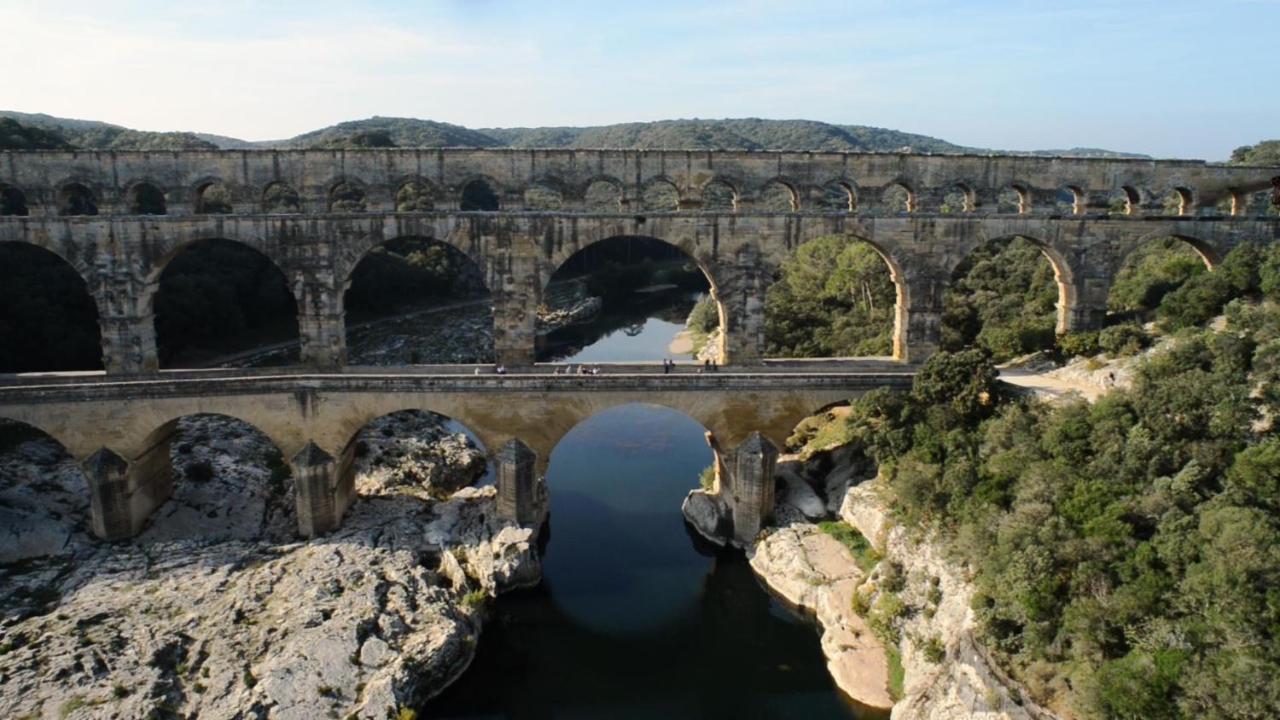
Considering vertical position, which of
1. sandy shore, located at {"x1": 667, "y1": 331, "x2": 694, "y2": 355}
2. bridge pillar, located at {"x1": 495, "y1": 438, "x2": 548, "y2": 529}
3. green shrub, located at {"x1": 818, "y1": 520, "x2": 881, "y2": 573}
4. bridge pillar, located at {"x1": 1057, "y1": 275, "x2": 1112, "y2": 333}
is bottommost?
green shrub, located at {"x1": 818, "y1": 520, "x2": 881, "y2": 573}

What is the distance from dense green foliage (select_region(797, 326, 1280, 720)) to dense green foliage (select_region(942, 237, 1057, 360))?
521cm

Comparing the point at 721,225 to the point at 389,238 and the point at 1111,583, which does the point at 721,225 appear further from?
the point at 1111,583

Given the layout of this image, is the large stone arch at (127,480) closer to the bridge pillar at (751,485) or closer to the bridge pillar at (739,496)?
the bridge pillar at (739,496)

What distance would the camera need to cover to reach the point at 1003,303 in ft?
99.6

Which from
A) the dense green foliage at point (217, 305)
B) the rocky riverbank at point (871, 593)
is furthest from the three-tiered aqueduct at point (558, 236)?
the dense green foliage at point (217, 305)

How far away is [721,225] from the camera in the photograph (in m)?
24.8

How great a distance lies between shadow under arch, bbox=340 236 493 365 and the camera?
41.6 m

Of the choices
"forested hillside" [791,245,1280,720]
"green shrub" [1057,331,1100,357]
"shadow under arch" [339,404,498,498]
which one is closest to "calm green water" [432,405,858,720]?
"forested hillside" [791,245,1280,720]

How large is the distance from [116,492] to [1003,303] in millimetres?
28158

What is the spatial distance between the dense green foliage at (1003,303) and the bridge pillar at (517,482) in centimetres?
1329

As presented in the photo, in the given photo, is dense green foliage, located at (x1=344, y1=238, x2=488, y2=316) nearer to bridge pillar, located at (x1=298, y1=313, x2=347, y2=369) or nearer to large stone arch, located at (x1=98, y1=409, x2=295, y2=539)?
bridge pillar, located at (x1=298, y1=313, x2=347, y2=369)

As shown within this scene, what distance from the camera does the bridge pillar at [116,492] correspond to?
70.8 feet

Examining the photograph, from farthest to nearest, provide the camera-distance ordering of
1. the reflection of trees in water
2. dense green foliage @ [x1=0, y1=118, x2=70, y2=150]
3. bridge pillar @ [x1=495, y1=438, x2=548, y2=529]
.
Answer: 1. the reflection of trees in water
2. dense green foliage @ [x1=0, y1=118, x2=70, y2=150]
3. bridge pillar @ [x1=495, y1=438, x2=548, y2=529]

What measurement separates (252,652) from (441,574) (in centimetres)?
471
